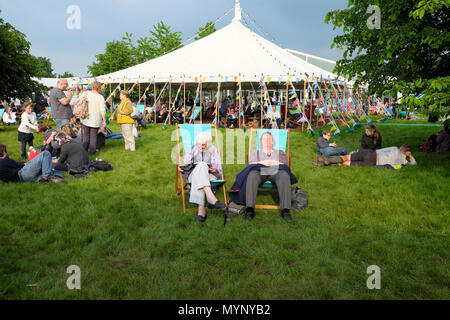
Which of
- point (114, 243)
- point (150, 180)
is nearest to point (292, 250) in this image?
point (114, 243)

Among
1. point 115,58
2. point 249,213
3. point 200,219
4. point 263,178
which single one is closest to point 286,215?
point 249,213

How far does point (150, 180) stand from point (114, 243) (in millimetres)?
2442

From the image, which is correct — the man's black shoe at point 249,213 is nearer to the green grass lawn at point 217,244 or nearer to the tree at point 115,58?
the green grass lawn at point 217,244

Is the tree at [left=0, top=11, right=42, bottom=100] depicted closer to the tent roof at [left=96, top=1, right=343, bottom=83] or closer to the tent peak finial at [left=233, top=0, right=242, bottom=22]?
the tent roof at [left=96, top=1, right=343, bottom=83]

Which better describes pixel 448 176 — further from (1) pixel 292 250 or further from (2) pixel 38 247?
(2) pixel 38 247

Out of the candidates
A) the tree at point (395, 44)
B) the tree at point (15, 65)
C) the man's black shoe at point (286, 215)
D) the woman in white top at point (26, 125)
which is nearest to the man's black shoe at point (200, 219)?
the man's black shoe at point (286, 215)

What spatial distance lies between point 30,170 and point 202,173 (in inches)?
129

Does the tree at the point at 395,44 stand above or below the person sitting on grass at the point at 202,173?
above

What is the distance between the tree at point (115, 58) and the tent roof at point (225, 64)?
607 inches

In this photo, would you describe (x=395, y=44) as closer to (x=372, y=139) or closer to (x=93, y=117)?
(x=372, y=139)

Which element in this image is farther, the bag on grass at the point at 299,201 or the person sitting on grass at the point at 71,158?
the person sitting on grass at the point at 71,158

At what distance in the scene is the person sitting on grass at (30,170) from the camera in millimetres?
5285

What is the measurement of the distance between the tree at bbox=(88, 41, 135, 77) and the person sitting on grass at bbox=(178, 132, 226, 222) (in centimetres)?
2836

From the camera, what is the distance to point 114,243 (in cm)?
334
